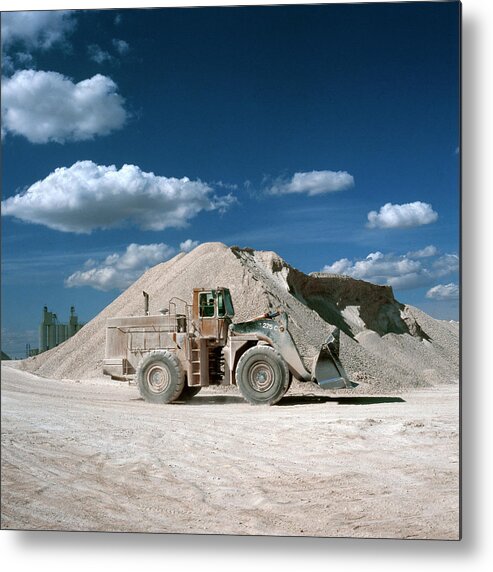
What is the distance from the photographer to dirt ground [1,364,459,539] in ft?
21.0

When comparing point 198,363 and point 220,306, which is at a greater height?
point 220,306

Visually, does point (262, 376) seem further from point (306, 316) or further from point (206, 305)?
point (306, 316)

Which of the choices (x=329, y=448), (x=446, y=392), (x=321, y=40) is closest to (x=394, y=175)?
(x=321, y=40)

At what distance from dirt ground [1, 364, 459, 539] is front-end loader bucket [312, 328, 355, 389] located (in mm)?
1873

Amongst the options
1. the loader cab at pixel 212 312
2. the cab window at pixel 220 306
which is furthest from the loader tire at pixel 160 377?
the cab window at pixel 220 306

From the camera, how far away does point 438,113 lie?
6.85 meters

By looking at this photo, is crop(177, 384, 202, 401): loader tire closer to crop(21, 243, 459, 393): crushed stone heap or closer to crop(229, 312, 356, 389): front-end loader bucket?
crop(229, 312, 356, 389): front-end loader bucket

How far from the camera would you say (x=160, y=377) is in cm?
970

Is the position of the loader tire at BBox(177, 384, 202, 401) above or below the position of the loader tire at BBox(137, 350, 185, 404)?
below

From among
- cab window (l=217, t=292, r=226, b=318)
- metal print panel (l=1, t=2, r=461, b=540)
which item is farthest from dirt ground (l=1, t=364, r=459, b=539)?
cab window (l=217, t=292, r=226, b=318)

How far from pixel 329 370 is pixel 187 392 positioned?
2.09 m

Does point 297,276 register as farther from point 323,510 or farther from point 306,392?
point 323,510

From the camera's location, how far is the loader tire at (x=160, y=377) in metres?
9.60

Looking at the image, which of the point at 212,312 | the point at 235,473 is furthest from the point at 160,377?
the point at 235,473
